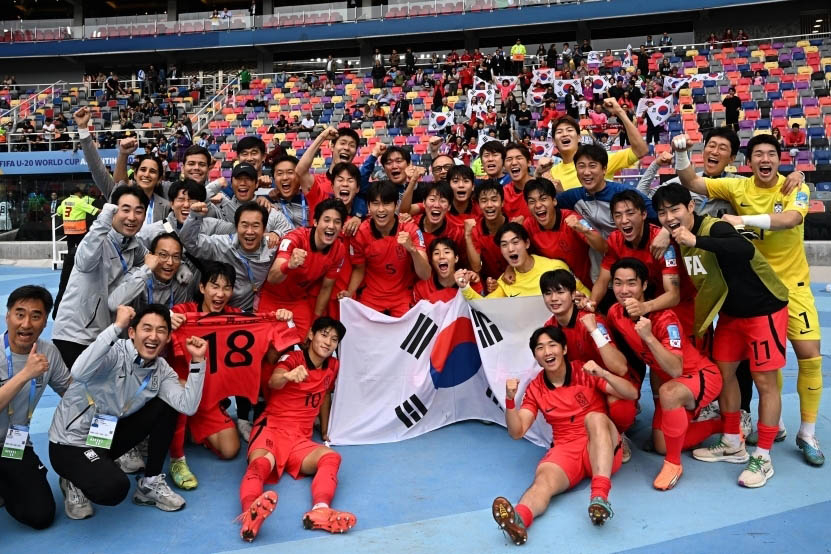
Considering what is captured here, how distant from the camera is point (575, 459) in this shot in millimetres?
4059

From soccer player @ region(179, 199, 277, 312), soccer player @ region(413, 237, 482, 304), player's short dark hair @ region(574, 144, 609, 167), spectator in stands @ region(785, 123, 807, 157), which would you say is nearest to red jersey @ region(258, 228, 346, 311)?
soccer player @ region(179, 199, 277, 312)

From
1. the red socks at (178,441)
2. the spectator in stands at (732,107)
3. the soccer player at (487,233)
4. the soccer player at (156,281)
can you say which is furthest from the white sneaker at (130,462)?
the spectator in stands at (732,107)

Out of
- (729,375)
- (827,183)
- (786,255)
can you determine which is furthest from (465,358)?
(827,183)

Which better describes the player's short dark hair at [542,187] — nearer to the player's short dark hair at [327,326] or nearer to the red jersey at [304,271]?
the red jersey at [304,271]

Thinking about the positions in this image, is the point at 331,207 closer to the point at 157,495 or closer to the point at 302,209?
the point at 302,209

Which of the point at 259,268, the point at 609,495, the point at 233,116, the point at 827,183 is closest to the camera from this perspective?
the point at 609,495

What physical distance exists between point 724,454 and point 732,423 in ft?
0.72

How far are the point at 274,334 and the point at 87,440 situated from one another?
137 cm

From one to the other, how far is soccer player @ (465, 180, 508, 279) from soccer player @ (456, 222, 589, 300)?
0.26 meters

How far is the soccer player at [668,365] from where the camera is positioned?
4114 millimetres

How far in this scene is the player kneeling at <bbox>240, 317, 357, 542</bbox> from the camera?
3729mm

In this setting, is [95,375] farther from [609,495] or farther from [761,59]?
[761,59]

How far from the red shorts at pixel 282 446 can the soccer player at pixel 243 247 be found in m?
1.15

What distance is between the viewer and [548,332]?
425 cm
